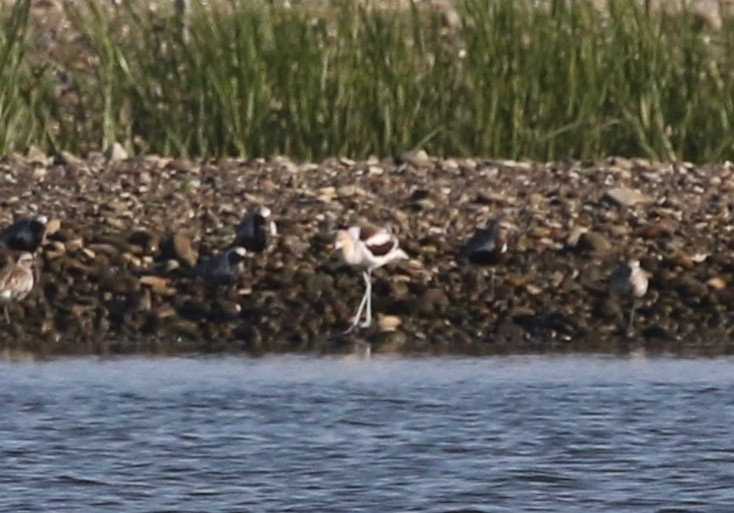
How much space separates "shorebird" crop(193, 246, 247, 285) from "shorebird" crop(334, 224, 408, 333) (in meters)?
0.47

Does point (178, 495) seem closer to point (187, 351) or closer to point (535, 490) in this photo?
point (535, 490)

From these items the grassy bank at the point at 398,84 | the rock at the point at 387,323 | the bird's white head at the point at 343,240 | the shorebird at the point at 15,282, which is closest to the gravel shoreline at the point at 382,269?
the rock at the point at 387,323

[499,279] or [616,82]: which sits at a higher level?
[616,82]

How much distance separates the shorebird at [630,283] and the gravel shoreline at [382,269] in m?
0.05

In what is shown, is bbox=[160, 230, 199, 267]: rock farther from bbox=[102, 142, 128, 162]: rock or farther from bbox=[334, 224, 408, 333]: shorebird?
bbox=[102, 142, 128, 162]: rock

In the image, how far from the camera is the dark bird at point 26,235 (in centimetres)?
1243

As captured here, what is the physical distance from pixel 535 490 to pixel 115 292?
4.22 metres

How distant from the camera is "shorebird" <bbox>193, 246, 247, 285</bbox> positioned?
483 inches

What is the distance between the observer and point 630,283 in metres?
12.0

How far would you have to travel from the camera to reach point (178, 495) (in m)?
8.27

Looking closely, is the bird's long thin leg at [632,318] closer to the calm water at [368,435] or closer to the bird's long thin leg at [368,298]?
the calm water at [368,435]

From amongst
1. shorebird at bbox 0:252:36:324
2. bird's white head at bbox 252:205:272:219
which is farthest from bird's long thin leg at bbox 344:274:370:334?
shorebird at bbox 0:252:36:324

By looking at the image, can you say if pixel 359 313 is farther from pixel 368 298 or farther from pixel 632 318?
pixel 632 318

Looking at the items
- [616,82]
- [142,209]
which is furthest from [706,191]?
[142,209]
